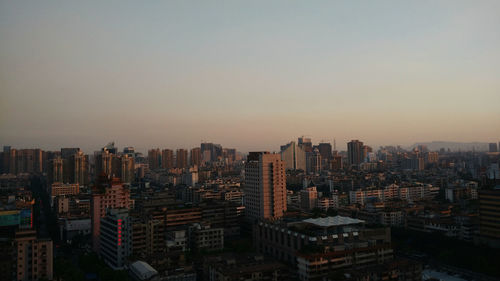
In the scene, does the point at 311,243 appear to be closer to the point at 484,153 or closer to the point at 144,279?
the point at 144,279

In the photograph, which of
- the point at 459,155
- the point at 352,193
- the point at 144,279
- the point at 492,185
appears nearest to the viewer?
the point at 144,279

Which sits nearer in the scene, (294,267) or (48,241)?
(48,241)

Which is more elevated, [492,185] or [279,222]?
[492,185]

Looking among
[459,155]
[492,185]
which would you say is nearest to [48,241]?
[492,185]

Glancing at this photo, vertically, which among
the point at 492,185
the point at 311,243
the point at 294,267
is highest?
the point at 492,185

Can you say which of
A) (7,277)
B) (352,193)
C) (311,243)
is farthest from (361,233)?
(352,193)

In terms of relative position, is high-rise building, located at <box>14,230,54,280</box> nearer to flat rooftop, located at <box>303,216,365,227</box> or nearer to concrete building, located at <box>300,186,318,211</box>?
flat rooftop, located at <box>303,216,365,227</box>

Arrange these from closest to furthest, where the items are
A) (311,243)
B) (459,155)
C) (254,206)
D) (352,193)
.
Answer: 1. (311,243)
2. (254,206)
3. (352,193)
4. (459,155)
